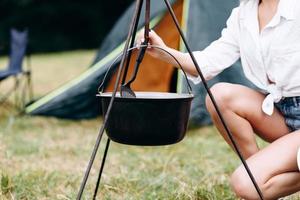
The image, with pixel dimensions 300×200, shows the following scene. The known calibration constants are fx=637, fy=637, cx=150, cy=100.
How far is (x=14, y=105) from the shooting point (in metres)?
6.32

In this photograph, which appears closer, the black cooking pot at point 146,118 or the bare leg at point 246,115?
the black cooking pot at point 146,118

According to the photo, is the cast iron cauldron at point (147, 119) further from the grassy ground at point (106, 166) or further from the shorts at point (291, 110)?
the grassy ground at point (106, 166)

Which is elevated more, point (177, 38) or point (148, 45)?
point (148, 45)

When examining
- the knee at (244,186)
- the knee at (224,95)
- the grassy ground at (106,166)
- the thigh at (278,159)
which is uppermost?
the knee at (224,95)

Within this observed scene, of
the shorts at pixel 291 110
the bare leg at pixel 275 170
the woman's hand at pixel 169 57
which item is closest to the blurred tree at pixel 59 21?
the woman's hand at pixel 169 57

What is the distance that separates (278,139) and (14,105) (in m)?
4.28

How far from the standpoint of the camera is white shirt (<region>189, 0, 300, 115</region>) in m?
2.40

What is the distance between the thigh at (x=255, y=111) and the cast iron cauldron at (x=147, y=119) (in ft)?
1.26

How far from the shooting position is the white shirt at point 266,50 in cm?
240

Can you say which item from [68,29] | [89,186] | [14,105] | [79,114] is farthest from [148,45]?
[68,29]

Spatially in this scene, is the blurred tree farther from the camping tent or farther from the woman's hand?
the woman's hand

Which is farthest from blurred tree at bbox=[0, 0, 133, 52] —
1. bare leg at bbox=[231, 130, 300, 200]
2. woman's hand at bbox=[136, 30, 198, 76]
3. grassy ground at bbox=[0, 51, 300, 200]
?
bare leg at bbox=[231, 130, 300, 200]

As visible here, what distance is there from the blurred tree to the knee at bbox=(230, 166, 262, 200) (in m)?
14.3

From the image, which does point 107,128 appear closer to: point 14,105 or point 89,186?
point 89,186
